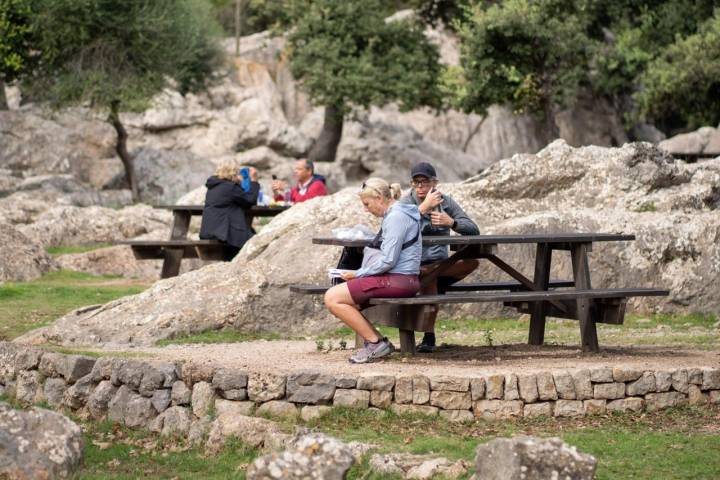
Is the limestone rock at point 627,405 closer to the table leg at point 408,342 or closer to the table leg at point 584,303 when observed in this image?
the table leg at point 584,303

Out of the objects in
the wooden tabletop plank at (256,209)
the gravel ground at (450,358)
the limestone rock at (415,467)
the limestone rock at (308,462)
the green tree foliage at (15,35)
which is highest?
the green tree foliage at (15,35)

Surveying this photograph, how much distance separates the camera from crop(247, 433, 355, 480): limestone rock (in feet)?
22.0

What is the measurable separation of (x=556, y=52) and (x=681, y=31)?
3.84 metres

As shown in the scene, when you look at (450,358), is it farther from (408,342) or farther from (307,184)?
(307,184)

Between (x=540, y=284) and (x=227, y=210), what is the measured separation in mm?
5805

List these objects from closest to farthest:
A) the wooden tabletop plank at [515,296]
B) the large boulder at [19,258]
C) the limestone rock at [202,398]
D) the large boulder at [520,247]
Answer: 1. the limestone rock at [202,398]
2. the wooden tabletop plank at [515,296]
3. the large boulder at [520,247]
4. the large boulder at [19,258]

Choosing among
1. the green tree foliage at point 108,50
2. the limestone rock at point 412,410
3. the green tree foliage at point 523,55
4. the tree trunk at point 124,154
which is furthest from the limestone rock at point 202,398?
the green tree foliage at point 523,55

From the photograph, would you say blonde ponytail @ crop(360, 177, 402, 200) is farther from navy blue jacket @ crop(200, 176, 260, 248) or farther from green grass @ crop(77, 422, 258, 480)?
navy blue jacket @ crop(200, 176, 260, 248)

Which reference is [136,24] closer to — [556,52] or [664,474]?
[556,52]

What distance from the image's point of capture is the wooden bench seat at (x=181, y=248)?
53.4 feet

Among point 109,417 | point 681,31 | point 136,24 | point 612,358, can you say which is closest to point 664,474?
point 612,358

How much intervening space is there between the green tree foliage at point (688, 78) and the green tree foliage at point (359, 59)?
709 cm

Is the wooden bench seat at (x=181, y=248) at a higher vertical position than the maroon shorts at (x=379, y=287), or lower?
higher

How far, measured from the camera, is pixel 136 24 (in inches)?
1396
